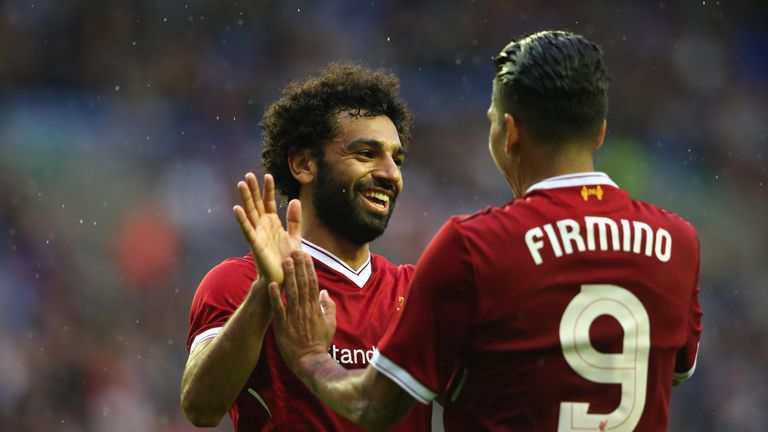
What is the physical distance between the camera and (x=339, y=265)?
4012 millimetres

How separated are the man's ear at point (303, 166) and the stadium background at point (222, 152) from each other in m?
6.06

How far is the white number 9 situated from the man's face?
1470 mm

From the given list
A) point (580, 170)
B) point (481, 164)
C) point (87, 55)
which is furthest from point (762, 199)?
point (580, 170)

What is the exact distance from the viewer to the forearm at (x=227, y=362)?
3.31m

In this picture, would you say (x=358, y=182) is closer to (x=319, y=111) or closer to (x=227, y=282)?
(x=319, y=111)

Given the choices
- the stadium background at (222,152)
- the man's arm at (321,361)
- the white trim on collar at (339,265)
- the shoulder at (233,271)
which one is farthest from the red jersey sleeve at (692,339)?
the stadium background at (222,152)

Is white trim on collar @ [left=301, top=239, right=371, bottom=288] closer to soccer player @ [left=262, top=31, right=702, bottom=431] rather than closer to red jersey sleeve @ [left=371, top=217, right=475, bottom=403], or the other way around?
soccer player @ [left=262, top=31, right=702, bottom=431]

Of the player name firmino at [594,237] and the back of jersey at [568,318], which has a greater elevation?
the player name firmino at [594,237]

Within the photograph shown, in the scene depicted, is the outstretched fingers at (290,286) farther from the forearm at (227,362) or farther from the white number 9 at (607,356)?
the white number 9 at (607,356)

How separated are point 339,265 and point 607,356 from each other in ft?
5.13

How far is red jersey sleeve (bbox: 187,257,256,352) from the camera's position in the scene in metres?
3.71

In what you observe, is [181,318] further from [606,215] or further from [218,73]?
[606,215]

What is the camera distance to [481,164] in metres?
11.5

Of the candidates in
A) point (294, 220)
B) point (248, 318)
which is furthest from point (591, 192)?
point (248, 318)
